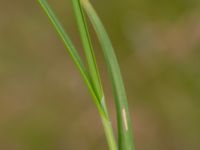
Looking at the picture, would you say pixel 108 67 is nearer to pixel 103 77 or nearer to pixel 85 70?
pixel 85 70

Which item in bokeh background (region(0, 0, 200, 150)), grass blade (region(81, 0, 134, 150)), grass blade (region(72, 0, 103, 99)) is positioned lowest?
bokeh background (region(0, 0, 200, 150))

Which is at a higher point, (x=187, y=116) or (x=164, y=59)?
(x=164, y=59)

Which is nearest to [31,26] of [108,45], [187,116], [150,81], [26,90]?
[26,90]

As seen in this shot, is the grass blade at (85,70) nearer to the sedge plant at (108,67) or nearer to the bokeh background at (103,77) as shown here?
the sedge plant at (108,67)

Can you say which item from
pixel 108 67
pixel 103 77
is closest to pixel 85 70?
pixel 108 67

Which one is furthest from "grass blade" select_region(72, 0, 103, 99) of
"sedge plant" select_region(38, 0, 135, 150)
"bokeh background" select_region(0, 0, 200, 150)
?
"bokeh background" select_region(0, 0, 200, 150)

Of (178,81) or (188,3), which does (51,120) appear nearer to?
(178,81)

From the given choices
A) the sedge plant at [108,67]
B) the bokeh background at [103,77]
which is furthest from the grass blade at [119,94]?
the bokeh background at [103,77]

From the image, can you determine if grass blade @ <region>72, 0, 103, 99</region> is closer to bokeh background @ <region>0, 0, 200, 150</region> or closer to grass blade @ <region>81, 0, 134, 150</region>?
grass blade @ <region>81, 0, 134, 150</region>
